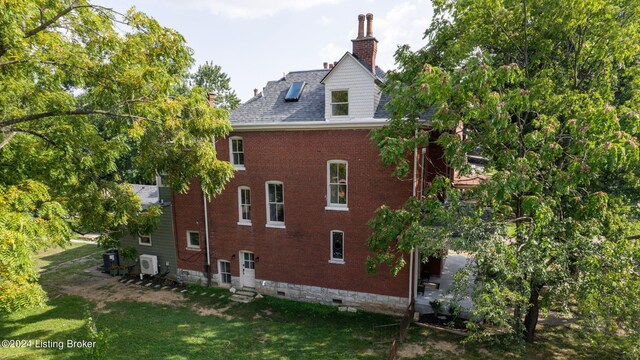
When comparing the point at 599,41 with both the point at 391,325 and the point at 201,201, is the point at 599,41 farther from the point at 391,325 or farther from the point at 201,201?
the point at 201,201

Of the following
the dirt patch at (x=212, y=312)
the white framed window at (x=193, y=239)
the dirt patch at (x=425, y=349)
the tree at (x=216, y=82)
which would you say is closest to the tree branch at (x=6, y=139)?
the white framed window at (x=193, y=239)

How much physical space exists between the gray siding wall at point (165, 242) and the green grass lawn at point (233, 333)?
2141mm

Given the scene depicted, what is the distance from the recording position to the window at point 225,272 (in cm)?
1920

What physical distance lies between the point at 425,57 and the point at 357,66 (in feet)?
9.79

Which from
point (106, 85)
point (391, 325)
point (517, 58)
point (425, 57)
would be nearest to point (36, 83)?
point (106, 85)

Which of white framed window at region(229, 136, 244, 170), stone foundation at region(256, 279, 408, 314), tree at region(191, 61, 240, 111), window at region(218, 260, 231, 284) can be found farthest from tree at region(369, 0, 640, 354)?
tree at region(191, 61, 240, 111)

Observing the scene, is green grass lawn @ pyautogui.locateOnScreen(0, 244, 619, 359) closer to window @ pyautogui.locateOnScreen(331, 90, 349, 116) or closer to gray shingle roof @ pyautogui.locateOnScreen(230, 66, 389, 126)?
gray shingle roof @ pyautogui.locateOnScreen(230, 66, 389, 126)

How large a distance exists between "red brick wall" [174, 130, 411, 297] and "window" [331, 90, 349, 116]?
3.28 feet

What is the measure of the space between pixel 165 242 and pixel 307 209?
9.78 meters

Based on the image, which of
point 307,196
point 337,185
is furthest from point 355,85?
point 307,196

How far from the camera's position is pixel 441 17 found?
14094 mm

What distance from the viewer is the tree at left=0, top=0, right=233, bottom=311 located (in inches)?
376

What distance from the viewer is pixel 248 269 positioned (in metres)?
18.7

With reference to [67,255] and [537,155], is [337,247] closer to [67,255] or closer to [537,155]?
[537,155]
